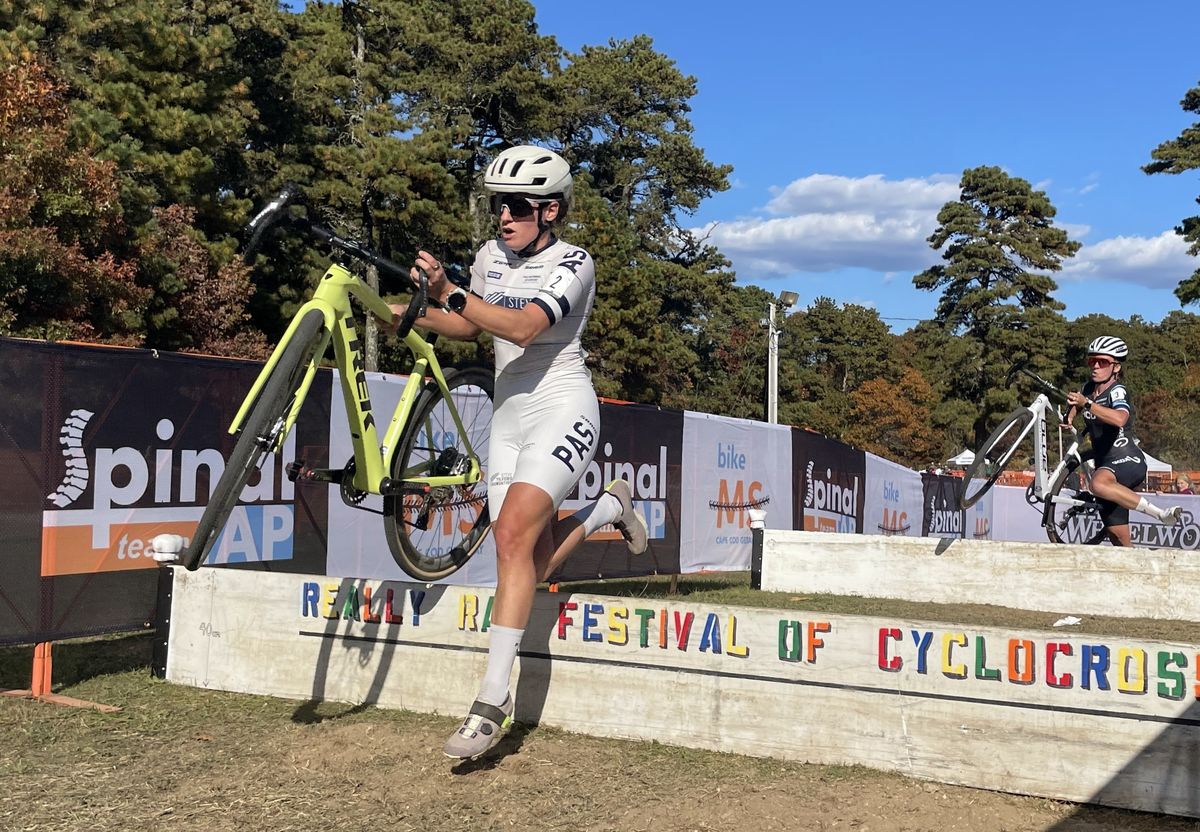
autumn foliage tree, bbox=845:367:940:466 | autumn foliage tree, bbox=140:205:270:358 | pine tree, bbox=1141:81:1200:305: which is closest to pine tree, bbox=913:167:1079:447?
autumn foliage tree, bbox=845:367:940:466

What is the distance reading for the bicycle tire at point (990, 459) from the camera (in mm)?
10328

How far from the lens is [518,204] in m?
4.93

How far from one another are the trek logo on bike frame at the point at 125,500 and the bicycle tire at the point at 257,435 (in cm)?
212

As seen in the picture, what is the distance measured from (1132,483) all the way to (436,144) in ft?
95.8

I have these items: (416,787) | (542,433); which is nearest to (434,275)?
(542,433)

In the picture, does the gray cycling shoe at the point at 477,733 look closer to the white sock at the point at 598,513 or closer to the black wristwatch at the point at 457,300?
the white sock at the point at 598,513

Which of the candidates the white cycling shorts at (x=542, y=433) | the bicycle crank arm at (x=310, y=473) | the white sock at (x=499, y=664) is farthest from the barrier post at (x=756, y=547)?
the white sock at (x=499, y=664)

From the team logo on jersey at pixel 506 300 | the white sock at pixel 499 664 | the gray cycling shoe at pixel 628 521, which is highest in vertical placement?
the team logo on jersey at pixel 506 300

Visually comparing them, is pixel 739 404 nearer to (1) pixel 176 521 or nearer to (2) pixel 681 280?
(2) pixel 681 280

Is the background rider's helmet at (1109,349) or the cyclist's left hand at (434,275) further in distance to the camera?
the background rider's helmet at (1109,349)

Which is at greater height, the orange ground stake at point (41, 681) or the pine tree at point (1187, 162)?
the pine tree at point (1187, 162)

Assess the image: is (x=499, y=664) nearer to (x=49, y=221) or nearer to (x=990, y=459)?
(x=990, y=459)

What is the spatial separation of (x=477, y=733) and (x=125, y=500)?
11.3 ft

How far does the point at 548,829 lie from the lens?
12.6 feet
